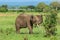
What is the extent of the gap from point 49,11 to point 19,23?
1996 millimetres

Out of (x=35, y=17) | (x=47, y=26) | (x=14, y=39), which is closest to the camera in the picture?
(x=14, y=39)

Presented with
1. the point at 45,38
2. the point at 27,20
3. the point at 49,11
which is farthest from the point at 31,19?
the point at 45,38


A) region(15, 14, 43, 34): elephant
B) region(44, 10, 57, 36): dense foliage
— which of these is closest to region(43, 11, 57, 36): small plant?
region(44, 10, 57, 36): dense foliage

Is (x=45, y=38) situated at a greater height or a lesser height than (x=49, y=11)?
lesser

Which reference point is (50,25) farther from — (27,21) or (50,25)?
(27,21)

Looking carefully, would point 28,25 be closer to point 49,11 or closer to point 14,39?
point 49,11

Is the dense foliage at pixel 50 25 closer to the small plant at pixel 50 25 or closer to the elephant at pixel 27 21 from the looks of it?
the small plant at pixel 50 25

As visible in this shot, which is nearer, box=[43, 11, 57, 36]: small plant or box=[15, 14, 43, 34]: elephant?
box=[43, 11, 57, 36]: small plant

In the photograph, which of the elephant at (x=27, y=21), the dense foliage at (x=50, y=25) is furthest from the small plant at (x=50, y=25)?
the elephant at (x=27, y=21)

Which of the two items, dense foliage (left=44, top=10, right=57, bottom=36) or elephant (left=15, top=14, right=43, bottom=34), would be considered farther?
elephant (left=15, top=14, right=43, bottom=34)

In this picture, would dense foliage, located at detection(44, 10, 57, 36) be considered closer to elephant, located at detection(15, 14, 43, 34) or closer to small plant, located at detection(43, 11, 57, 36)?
small plant, located at detection(43, 11, 57, 36)

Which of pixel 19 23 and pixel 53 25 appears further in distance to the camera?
pixel 19 23

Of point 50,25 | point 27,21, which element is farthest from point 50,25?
point 27,21

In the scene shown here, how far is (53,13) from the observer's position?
16203mm
